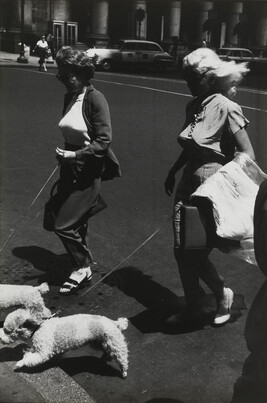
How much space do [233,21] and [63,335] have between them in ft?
83.1

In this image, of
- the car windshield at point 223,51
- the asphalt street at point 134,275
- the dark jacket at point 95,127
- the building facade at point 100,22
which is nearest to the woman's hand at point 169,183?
the asphalt street at point 134,275

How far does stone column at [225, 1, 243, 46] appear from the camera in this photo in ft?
80.6

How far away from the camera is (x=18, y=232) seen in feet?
18.7

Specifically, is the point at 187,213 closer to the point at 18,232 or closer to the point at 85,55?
the point at 85,55

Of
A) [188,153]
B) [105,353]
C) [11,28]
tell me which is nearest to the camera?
[105,353]

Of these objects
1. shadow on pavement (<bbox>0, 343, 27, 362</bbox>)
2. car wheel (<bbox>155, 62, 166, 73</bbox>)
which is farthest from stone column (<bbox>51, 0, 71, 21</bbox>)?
shadow on pavement (<bbox>0, 343, 27, 362</bbox>)

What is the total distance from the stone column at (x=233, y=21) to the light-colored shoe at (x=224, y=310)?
21776 millimetres

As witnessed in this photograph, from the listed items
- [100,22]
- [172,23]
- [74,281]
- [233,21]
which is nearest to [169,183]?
[74,281]

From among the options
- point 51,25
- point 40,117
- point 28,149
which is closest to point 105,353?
point 28,149

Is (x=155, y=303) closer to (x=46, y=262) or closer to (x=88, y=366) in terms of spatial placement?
(x=88, y=366)

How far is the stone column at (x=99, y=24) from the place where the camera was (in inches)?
1429

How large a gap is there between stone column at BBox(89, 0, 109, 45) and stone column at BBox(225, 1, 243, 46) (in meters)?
10.0

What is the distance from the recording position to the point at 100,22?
37.8 meters

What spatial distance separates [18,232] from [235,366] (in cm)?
300
